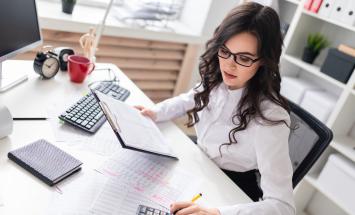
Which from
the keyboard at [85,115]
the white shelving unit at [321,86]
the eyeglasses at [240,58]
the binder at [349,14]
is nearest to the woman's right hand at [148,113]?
the keyboard at [85,115]

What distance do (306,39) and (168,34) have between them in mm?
936

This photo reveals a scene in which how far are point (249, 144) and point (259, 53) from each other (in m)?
0.32

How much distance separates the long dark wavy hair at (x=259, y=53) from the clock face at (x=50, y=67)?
0.65 metres

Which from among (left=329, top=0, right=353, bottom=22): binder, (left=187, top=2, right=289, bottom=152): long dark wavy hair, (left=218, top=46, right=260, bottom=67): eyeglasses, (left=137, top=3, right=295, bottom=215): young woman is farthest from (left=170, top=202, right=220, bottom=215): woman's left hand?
(left=329, top=0, right=353, bottom=22): binder

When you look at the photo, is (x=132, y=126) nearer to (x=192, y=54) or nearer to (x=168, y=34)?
(x=168, y=34)

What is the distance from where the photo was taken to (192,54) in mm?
2619

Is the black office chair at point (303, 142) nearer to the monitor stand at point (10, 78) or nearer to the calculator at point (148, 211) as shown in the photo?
the calculator at point (148, 211)

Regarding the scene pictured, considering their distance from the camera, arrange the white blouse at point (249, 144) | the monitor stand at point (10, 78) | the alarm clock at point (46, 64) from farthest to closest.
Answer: the alarm clock at point (46, 64) < the monitor stand at point (10, 78) < the white blouse at point (249, 144)

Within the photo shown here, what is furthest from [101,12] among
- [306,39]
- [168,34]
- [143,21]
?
[306,39]

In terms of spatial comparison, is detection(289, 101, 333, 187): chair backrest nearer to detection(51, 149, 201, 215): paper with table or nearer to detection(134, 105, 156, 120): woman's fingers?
detection(51, 149, 201, 215): paper with table

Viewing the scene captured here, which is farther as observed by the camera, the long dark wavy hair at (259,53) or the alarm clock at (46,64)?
the alarm clock at (46,64)

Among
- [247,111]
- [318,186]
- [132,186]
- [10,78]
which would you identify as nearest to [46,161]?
[132,186]

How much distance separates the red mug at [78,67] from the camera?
146 cm

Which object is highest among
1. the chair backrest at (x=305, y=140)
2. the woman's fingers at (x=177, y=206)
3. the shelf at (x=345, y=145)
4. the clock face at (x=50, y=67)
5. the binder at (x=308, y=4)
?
the binder at (x=308, y=4)
